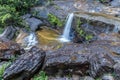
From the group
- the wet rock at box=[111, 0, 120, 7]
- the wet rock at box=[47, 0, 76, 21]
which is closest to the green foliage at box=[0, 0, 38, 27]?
the wet rock at box=[47, 0, 76, 21]

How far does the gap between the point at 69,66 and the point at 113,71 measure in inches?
48.7

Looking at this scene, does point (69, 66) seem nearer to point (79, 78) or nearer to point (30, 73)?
point (79, 78)

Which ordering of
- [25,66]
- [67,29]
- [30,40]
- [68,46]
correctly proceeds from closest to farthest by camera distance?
[25,66] < [68,46] < [30,40] < [67,29]

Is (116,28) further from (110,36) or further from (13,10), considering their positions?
(13,10)

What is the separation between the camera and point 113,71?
6.45 m

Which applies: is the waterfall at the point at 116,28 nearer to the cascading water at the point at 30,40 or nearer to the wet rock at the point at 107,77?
the cascading water at the point at 30,40

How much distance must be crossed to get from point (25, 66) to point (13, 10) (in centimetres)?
592

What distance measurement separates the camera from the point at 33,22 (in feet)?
38.1

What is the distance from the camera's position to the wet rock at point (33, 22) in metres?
11.3

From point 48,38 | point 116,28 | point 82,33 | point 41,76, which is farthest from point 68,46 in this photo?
point 116,28

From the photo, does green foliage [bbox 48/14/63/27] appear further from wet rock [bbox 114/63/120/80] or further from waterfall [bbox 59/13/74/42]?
wet rock [bbox 114/63/120/80]

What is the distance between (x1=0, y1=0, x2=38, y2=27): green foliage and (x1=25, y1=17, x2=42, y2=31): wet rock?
39 cm

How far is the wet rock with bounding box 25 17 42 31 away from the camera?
1129 cm

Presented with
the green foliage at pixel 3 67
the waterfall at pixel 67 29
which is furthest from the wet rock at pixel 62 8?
the green foliage at pixel 3 67
